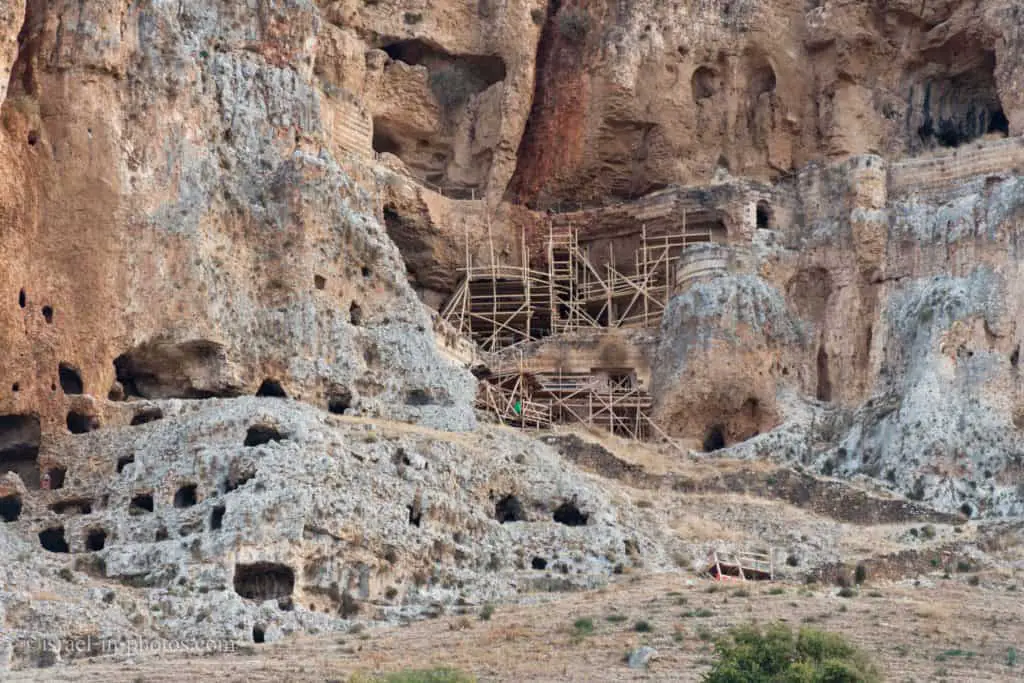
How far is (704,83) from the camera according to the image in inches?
2938

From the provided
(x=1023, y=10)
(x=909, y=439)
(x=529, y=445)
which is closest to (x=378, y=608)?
(x=529, y=445)

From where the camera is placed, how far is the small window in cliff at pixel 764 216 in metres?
70.9

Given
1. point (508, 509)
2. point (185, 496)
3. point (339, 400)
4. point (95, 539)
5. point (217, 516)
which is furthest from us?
point (339, 400)

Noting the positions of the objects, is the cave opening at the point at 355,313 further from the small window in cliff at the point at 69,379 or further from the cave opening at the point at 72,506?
the cave opening at the point at 72,506

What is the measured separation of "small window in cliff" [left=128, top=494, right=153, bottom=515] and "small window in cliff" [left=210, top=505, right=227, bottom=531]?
1948mm

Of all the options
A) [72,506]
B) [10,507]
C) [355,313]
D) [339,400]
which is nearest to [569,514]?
[339,400]

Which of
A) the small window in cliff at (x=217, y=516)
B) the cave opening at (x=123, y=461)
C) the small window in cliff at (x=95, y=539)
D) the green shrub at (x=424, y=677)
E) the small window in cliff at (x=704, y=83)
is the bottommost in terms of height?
the green shrub at (x=424, y=677)

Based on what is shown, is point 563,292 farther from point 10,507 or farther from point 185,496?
point 10,507

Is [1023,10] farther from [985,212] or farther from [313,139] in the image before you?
[313,139]

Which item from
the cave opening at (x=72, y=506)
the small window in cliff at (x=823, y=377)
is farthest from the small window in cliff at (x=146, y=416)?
the small window in cliff at (x=823, y=377)

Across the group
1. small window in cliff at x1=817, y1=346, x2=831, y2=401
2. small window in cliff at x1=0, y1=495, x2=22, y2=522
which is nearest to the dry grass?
small window in cliff at x1=0, y1=495, x2=22, y2=522

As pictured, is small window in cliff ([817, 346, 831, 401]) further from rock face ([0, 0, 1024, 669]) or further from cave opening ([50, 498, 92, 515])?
cave opening ([50, 498, 92, 515])

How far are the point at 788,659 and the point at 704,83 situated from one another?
3637 centimetres

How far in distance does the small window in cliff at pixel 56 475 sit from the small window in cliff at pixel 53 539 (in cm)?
176
